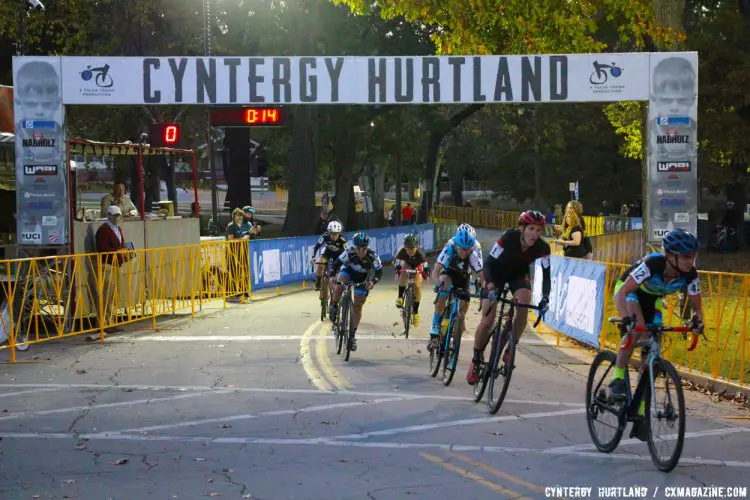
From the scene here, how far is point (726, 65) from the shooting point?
3619cm

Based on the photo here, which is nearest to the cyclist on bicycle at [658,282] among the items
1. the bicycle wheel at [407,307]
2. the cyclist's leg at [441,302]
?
the cyclist's leg at [441,302]

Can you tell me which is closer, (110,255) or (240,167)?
(110,255)

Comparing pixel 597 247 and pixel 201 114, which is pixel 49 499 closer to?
pixel 597 247

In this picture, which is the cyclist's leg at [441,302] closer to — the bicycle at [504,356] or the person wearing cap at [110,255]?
the bicycle at [504,356]

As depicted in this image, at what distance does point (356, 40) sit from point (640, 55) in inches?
1107

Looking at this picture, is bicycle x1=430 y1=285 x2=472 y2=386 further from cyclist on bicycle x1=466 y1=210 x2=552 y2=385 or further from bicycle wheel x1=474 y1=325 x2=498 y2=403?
cyclist on bicycle x1=466 y1=210 x2=552 y2=385

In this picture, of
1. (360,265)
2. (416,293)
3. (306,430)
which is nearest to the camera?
(306,430)

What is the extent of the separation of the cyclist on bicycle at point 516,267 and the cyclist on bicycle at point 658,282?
2.03m

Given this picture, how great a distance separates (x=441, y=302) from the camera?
12.9m

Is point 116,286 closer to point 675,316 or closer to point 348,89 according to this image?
point 348,89

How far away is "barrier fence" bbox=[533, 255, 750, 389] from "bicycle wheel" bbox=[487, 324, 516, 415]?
2.75 meters

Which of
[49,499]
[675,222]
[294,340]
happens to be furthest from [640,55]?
[49,499]

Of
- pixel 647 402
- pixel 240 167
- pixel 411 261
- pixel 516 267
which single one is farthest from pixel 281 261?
pixel 647 402

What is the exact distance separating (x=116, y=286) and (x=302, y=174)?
69.2 ft
